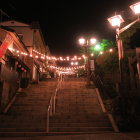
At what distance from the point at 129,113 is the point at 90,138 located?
2.76 meters

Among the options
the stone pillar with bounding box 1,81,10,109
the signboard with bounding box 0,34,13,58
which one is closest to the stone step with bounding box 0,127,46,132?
the stone pillar with bounding box 1,81,10,109

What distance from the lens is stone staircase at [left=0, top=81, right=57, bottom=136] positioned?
953cm

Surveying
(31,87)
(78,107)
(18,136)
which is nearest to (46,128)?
(18,136)

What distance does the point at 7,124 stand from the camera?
10.3m

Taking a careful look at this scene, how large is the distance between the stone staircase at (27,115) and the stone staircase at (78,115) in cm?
89

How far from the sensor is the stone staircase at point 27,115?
9531mm

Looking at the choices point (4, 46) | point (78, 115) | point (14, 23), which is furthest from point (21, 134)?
point (14, 23)

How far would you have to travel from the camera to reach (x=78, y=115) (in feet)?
37.8

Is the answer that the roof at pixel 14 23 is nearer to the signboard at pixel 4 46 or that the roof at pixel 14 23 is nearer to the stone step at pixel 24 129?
the signboard at pixel 4 46

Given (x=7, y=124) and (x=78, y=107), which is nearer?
(x=7, y=124)

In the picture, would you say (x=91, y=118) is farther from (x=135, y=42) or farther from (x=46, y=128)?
(x=135, y=42)

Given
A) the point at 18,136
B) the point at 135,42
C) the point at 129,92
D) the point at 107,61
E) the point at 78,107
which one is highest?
the point at 135,42

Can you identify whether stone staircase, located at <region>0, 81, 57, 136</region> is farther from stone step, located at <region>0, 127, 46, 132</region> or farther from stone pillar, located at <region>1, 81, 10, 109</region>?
stone pillar, located at <region>1, 81, 10, 109</region>

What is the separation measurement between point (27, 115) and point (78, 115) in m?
3.45
